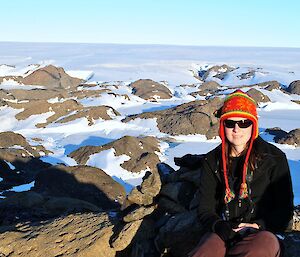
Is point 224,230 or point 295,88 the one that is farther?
point 295,88

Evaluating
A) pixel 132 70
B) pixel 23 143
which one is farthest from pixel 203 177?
pixel 132 70

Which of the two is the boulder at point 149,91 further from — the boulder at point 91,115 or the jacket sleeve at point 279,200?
the jacket sleeve at point 279,200

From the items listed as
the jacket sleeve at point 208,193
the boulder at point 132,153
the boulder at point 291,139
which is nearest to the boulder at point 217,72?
the boulder at point 291,139

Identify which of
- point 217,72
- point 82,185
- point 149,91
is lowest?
point 217,72

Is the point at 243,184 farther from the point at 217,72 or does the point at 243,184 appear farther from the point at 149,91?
the point at 217,72

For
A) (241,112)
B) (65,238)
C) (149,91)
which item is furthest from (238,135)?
(149,91)

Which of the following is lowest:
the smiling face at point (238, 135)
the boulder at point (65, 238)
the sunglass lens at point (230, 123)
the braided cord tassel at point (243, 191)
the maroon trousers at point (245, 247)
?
the boulder at point (65, 238)

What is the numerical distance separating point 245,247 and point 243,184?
0.65m

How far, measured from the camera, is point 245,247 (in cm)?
354

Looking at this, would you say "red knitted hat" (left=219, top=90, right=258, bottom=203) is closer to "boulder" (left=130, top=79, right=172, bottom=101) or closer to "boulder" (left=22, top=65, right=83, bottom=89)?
"boulder" (left=130, top=79, right=172, bottom=101)

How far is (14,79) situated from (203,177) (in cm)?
10248

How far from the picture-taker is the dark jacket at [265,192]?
12.8 feet

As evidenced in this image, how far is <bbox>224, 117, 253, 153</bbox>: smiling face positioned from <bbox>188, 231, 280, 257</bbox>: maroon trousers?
33.2 inches

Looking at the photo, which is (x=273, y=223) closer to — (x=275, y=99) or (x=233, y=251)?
(x=233, y=251)
